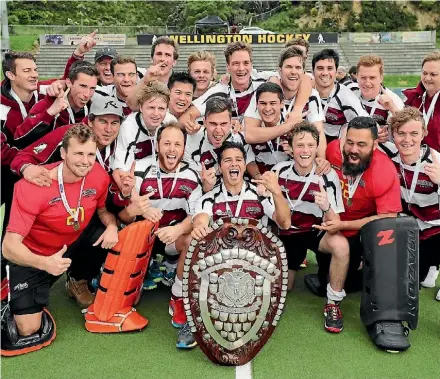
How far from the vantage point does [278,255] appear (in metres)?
3.26

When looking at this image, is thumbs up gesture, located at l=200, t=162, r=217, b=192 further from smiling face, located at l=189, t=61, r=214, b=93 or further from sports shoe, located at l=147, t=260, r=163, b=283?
smiling face, located at l=189, t=61, r=214, b=93

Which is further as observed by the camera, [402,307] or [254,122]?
[254,122]

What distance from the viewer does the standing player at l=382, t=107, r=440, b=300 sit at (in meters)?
3.79

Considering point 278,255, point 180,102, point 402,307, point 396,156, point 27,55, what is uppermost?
point 27,55

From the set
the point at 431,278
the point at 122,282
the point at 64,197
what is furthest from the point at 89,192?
Answer: the point at 431,278

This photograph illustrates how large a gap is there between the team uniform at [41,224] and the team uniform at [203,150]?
80 centimetres

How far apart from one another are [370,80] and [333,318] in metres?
2.26

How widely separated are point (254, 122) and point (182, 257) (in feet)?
4.14

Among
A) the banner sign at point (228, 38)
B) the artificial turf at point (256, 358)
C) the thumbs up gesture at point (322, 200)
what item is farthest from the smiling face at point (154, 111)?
the banner sign at point (228, 38)

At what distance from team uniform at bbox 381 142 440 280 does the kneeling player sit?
0.53m

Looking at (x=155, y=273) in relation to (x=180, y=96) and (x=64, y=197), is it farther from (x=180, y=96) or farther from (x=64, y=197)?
(x=180, y=96)

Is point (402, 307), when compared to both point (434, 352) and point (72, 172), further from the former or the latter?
point (72, 172)

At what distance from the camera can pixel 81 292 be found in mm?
4117

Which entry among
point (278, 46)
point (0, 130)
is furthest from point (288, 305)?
point (278, 46)
